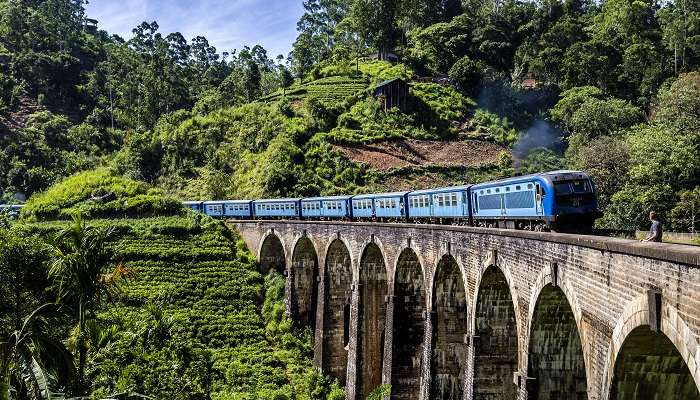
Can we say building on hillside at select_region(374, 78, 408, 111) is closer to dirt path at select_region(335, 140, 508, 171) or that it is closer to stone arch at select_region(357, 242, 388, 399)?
dirt path at select_region(335, 140, 508, 171)

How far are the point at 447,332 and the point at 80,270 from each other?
12128 mm

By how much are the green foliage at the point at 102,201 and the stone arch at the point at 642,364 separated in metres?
41.7

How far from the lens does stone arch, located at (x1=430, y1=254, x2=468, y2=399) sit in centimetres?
1923

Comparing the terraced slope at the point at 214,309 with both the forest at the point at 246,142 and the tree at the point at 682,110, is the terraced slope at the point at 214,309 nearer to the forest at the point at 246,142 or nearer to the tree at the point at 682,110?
the forest at the point at 246,142

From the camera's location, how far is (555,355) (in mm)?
13328

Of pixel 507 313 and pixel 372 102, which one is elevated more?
pixel 372 102

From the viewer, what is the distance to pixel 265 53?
110 meters

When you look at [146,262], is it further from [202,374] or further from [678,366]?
[678,366]

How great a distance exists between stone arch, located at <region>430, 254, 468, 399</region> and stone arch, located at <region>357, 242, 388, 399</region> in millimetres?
7016

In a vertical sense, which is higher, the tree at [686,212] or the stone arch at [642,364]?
the tree at [686,212]

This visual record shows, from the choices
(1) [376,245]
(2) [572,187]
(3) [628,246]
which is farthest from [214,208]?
(3) [628,246]

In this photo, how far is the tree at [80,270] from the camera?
33.9 feet

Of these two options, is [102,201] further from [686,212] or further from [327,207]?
[686,212]

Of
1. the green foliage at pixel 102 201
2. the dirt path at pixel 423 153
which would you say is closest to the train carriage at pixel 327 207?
the green foliage at pixel 102 201
